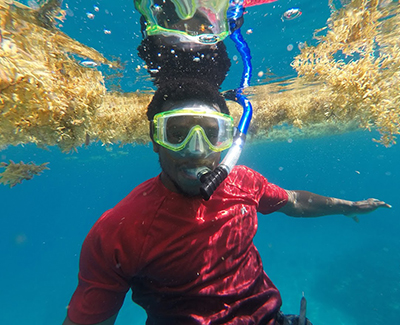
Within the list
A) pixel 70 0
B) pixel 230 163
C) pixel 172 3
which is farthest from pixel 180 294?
pixel 70 0

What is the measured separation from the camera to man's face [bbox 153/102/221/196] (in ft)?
7.91

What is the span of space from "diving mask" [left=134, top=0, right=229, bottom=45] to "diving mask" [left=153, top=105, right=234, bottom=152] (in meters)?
2.52

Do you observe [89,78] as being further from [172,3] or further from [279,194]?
[279,194]

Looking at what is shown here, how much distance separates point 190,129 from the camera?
2510 millimetres

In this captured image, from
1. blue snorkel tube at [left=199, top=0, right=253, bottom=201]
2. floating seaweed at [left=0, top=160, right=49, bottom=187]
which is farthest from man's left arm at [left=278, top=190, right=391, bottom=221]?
floating seaweed at [left=0, top=160, right=49, bottom=187]

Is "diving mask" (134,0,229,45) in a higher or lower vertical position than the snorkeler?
higher

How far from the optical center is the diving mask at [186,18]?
395 cm

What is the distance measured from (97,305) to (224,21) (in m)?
5.38

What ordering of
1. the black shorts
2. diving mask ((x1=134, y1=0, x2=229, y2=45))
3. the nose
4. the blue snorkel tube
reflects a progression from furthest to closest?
diving mask ((x1=134, y1=0, x2=229, y2=45)), the black shorts, the nose, the blue snorkel tube

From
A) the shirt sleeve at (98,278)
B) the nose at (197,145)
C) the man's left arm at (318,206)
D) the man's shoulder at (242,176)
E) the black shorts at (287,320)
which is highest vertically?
the nose at (197,145)

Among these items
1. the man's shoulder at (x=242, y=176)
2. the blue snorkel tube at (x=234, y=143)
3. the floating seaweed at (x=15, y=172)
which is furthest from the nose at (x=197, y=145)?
the floating seaweed at (x=15, y=172)

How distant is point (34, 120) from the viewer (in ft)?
9.18

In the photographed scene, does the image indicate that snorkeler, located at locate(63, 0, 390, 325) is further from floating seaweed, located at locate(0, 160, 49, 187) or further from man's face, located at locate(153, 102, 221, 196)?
floating seaweed, located at locate(0, 160, 49, 187)

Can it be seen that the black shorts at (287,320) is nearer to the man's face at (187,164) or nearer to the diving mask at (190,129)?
the man's face at (187,164)
